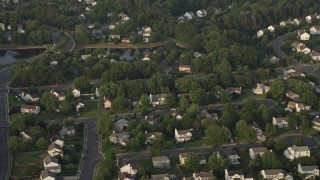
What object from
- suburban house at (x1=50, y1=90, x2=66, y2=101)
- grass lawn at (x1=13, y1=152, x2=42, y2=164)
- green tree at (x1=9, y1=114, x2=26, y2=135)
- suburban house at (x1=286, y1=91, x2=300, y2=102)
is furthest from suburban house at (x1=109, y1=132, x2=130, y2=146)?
suburban house at (x1=286, y1=91, x2=300, y2=102)

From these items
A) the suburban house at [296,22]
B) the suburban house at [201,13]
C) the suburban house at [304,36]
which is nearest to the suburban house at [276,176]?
the suburban house at [304,36]

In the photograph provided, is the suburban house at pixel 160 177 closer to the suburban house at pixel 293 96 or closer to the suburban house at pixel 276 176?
the suburban house at pixel 276 176

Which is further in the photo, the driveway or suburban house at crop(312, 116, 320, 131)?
suburban house at crop(312, 116, 320, 131)

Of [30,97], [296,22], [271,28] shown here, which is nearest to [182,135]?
[30,97]

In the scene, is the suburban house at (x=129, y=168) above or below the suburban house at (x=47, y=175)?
above

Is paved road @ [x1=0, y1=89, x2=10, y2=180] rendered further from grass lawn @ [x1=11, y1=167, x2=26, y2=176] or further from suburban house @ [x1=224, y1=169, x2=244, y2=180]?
suburban house @ [x1=224, y1=169, x2=244, y2=180]

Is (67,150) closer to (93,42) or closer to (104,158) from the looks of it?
(104,158)
